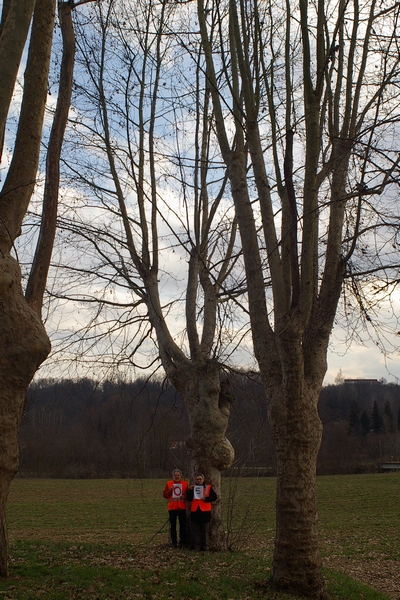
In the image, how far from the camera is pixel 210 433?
9.47 m

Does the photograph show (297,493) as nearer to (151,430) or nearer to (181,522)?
(181,522)

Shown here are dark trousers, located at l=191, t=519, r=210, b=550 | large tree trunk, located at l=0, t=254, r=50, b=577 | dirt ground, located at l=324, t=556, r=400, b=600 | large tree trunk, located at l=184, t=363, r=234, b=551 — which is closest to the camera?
large tree trunk, located at l=0, t=254, r=50, b=577

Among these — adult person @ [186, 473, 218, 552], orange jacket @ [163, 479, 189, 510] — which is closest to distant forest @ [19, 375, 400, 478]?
orange jacket @ [163, 479, 189, 510]

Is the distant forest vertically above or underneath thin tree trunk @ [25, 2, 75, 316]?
underneath

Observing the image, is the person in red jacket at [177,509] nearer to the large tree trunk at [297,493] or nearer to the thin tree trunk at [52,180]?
the large tree trunk at [297,493]

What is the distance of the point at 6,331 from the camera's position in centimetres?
Answer: 480

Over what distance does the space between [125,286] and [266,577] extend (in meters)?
6.23

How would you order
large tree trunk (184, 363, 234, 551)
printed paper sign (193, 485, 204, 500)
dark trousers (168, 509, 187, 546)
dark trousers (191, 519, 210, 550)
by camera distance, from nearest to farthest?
printed paper sign (193, 485, 204, 500) < dark trousers (191, 519, 210, 550) < large tree trunk (184, 363, 234, 551) < dark trousers (168, 509, 187, 546)

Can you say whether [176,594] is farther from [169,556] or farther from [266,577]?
[169,556]

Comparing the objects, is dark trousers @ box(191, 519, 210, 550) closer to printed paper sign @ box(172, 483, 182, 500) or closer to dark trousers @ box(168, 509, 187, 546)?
dark trousers @ box(168, 509, 187, 546)

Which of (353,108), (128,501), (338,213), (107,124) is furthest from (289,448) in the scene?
(128,501)

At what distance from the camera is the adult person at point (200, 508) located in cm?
902

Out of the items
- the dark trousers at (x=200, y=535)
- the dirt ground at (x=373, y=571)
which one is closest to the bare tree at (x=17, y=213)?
the dark trousers at (x=200, y=535)

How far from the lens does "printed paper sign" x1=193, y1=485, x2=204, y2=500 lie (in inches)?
355
